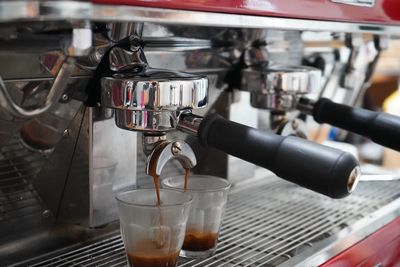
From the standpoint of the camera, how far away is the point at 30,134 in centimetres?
53

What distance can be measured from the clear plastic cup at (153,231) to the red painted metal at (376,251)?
0.17 meters

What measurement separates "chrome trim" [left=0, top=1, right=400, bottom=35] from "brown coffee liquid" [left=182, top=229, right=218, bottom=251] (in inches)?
8.6

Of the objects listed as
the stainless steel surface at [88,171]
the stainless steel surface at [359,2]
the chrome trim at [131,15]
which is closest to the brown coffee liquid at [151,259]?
the stainless steel surface at [88,171]

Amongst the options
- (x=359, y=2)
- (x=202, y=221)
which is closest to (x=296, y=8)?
(x=359, y=2)

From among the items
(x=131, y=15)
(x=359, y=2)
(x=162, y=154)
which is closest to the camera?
(x=131, y=15)

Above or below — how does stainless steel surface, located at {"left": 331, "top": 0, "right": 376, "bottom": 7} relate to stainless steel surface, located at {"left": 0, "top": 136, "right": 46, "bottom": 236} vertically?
above

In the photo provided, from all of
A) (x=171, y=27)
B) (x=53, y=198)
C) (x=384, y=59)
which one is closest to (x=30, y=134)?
(x=53, y=198)

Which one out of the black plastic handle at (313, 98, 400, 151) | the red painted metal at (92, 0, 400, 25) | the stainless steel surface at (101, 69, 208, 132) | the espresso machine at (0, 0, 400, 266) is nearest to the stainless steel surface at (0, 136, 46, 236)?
the espresso machine at (0, 0, 400, 266)

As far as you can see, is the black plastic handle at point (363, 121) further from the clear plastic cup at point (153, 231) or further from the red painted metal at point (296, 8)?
the clear plastic cup at point (153, 231)

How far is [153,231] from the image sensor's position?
0.51 m

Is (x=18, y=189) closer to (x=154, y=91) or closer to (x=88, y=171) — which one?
(x=88, y=171)

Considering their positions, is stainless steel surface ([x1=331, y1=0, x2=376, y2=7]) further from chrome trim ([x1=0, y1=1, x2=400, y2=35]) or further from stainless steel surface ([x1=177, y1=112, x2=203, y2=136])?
stainless steel surface ([x1=177, y1=112, x2=203, y2=136])

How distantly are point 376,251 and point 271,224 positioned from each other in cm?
13

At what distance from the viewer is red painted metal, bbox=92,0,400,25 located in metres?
0.42
